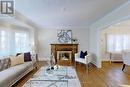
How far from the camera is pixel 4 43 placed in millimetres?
6777

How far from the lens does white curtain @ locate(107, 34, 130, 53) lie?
9576 millimetres

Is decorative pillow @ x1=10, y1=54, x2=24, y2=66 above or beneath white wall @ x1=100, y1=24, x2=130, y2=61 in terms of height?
beneath

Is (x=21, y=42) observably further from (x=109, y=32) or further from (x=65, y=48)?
(x=109, y=32)

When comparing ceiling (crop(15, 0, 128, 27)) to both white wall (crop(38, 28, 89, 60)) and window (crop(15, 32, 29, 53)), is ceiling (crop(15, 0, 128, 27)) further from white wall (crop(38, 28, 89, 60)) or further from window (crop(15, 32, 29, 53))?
white wall (crop(38, 28, 89, 60))

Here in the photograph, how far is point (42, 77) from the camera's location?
15.4ft

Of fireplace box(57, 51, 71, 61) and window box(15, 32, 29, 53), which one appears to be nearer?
window box(15, 32, 29, 53)

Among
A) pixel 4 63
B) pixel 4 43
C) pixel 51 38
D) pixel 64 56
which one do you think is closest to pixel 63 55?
pixel 64 56

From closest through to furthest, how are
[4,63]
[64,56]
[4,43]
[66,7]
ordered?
1. [66,7]
2. [4,63]
3. [4,43]
4. [64,56]

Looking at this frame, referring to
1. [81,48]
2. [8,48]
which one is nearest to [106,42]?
[81,48]

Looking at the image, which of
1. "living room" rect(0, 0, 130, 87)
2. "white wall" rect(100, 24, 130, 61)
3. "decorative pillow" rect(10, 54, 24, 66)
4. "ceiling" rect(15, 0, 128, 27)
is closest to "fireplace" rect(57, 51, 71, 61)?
"living room" rect(0, 0, 130, 87)

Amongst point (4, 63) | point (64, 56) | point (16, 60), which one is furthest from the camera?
point (64, 56)

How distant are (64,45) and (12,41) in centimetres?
314

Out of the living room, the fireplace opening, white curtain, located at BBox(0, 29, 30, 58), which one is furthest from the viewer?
the fireplace opening

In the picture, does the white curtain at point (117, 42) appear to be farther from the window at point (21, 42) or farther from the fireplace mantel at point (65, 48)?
the window at point (21, 42)
